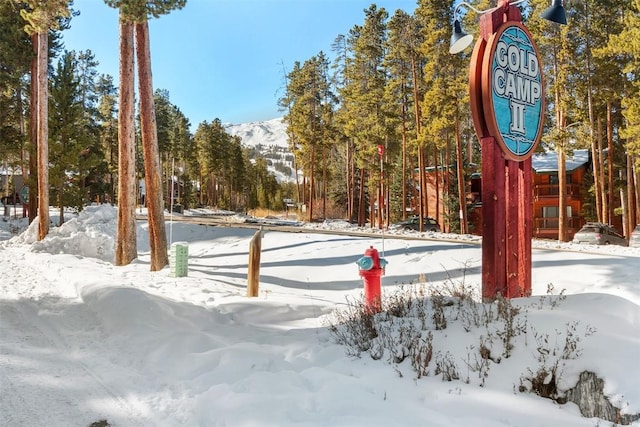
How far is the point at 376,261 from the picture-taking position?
6.27 metres

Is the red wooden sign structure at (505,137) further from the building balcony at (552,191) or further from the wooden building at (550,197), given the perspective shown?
the building balcony at (552,191)

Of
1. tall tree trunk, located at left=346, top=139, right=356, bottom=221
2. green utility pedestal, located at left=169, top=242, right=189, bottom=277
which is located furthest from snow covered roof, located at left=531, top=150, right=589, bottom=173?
green utility pedestal, located at left=169, top=242, right=189, bottom=277

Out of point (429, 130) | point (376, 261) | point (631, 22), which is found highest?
point (631, 22)

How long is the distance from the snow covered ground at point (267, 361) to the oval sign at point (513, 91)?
2.16 meters

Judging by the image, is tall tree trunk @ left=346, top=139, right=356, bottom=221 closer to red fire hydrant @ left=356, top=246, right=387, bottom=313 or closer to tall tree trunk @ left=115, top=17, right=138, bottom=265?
tall tree trunk @ left=115, top=17, right=138, bottom=265

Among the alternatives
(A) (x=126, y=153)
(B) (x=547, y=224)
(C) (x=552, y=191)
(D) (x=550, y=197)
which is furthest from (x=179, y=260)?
(C) (x=552, y=191)

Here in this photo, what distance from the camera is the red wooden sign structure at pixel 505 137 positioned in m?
5.57

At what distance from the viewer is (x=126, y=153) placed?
12719 mm

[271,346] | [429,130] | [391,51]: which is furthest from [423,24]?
[271,346]

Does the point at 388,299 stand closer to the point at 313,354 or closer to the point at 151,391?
the point at 313,354

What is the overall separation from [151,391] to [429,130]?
24.9 metres

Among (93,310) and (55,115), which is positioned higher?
(55,115)

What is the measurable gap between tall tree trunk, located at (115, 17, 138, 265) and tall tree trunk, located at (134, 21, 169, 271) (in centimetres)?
100

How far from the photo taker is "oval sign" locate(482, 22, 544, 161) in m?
5.55
